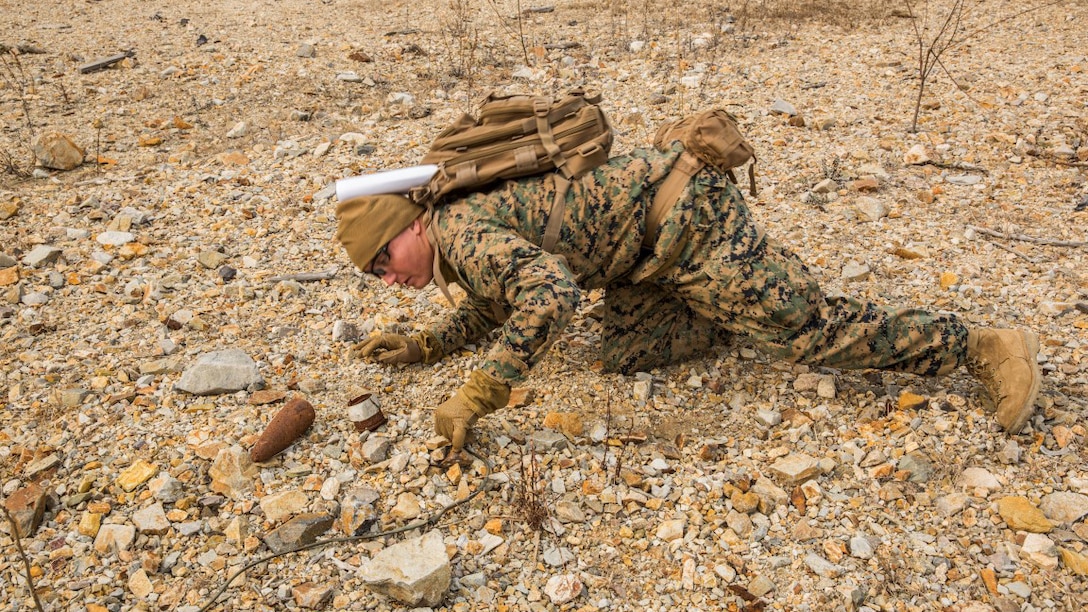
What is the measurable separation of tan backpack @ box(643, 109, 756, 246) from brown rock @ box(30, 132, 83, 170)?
175 inches

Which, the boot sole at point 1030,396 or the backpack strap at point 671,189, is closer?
the boot sole at point 1030,396

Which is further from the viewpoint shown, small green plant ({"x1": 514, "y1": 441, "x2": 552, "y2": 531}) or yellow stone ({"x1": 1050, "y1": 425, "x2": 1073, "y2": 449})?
yellow stone ({"x1": 1050, "y1": 425, "x2": 1073, "y2": 449})

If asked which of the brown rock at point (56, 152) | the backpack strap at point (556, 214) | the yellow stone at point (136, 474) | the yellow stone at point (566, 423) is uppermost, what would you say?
the backpack strap at point (556, 214)

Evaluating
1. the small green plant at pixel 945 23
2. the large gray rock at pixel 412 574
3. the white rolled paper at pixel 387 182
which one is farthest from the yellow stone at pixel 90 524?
the small green plant at pixel 945 23

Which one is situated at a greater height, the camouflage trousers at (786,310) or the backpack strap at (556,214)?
the backpack strap at (556,214)

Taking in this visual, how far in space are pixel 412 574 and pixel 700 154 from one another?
6.30 feet

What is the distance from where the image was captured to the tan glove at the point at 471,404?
3.15 m

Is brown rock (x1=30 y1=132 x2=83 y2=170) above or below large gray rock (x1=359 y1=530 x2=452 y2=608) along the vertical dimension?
above

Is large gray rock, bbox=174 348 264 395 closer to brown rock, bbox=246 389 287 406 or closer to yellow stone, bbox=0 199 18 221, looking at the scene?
brown rock, bbox=246 389 287 406

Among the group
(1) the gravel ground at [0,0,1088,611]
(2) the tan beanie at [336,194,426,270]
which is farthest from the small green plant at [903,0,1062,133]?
(2) the tan beanie at [336,194,426,270]

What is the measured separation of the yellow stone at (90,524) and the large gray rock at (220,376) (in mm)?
774

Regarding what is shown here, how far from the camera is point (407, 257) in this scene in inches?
132

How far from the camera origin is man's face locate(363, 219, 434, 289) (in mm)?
3336

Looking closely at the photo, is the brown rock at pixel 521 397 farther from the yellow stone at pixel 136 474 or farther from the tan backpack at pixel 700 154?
the yellow stone at pixel 136 474
